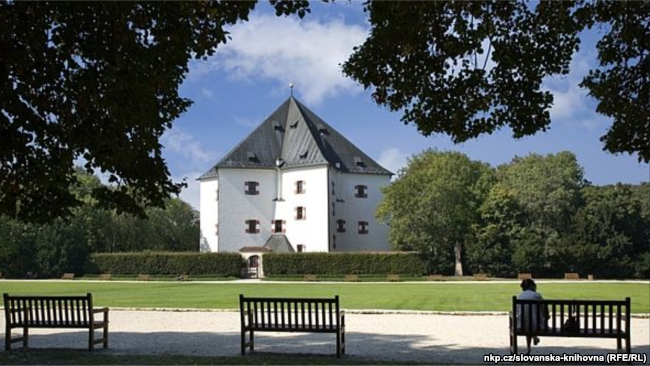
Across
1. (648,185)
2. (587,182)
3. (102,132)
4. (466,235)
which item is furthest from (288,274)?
(102,132)

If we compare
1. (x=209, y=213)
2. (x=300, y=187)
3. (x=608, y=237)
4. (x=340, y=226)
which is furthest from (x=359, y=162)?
(x=608, y=237)

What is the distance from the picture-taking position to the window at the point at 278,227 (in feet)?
196

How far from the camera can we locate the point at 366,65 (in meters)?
8.61

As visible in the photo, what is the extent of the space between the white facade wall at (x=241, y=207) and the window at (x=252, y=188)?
0.21 metres

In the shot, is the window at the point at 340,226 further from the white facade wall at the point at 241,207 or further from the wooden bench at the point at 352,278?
the wooden bench at the point at 352,278

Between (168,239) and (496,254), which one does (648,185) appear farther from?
(168,239)

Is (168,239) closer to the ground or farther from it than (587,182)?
closer to the ground

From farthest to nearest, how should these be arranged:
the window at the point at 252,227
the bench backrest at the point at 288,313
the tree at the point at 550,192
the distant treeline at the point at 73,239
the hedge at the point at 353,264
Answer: the window at the point at 252,227 → the tree at the point at 550,192 → the distant treeline at the point at 73,239 → the hedge at the point at 353,264 → the bench backrest at the point at 288,313

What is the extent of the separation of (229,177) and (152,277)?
506 inches

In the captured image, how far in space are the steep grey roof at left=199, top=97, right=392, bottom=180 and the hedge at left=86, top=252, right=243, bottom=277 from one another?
1051 centimetres

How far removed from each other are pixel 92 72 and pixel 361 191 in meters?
54.3

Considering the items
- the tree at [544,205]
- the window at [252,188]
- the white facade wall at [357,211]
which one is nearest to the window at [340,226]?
the white facade wall at [357,211]

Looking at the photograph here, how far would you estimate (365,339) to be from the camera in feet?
39.9

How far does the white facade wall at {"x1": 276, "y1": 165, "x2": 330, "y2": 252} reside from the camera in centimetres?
5725
